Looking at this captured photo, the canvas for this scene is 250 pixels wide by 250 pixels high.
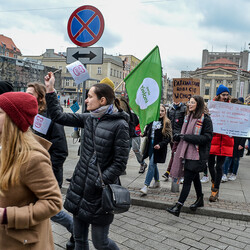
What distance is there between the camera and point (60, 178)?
368 cm

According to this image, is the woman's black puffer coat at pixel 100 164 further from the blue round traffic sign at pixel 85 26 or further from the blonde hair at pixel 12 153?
the blue round traffic sign at pixel 85 26

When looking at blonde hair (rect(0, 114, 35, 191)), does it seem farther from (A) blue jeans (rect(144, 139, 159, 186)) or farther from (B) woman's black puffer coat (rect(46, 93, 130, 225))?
(A) blue jeans (rect(144, 139, 159, 186))

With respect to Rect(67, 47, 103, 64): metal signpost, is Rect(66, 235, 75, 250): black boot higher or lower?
lower

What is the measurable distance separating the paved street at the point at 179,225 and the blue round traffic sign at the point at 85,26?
9.27ft

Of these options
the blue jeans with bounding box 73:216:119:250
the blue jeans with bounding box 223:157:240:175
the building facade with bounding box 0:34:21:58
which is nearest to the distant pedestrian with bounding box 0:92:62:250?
the blue jeans with bounding box 73:216:119:250

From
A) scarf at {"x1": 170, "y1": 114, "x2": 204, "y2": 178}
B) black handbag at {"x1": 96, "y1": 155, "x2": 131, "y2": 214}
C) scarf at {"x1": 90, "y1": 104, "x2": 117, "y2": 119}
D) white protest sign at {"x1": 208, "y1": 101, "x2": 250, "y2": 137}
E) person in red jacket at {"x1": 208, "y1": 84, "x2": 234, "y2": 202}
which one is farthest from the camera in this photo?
white protest sign at {"x1": 208, "y1": 101, "x2": 250, "y2": 137}

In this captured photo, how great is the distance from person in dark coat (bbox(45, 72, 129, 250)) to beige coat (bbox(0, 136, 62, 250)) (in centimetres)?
92

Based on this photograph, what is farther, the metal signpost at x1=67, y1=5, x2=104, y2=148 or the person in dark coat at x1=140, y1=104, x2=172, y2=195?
the person in dark coat at x1=140, y1=104, x2=172, y2=195

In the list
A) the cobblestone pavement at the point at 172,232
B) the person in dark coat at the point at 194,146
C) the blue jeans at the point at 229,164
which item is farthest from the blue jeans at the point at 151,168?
the blue jeans at the point at 229,164

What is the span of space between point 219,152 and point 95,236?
344 cm

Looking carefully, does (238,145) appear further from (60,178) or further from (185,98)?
(60,178)

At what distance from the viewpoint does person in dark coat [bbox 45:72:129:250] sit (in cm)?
265

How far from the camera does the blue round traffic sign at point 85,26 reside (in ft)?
17.1

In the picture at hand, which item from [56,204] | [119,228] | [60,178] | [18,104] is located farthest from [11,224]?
[119,228]
